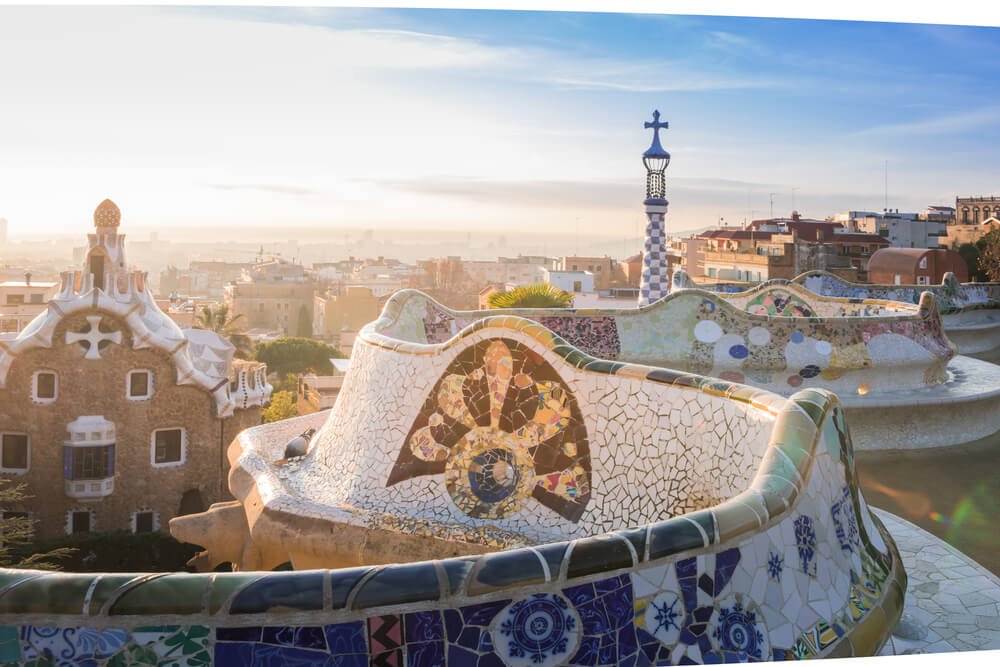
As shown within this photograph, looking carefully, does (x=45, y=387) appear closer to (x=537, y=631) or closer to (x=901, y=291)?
(x=901, y=291)

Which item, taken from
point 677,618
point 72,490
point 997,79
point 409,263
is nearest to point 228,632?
point 677,618

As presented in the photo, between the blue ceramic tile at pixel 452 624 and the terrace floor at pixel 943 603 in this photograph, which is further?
the terrace floor at pixel 943 603

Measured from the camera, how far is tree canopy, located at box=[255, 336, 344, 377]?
2925cm

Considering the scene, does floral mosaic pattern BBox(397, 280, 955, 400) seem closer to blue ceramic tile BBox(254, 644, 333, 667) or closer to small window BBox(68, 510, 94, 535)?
blue ceramic tile BBox(254, 644, 333, 667)

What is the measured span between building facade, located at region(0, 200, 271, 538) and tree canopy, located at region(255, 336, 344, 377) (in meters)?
14.3

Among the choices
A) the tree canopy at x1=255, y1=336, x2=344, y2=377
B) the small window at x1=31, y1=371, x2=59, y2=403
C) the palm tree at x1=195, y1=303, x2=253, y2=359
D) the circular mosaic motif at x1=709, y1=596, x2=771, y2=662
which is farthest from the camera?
the tree canopy at x1=255, y1=336, x2=344, y2=377

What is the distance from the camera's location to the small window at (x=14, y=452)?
534 inches

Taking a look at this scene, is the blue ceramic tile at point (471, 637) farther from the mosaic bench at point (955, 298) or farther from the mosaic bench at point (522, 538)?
the mosaic bench at point (955, 298)

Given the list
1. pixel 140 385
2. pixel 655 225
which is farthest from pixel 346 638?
pixel 140 385

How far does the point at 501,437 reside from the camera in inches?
194

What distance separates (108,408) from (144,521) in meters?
1.85

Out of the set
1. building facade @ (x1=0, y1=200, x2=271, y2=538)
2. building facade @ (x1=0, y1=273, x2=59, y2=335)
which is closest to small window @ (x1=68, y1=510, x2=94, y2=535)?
building facade @ (x1=0, y1=200, x2=271, y2=538)

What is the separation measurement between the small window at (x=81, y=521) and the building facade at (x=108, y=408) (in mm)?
15

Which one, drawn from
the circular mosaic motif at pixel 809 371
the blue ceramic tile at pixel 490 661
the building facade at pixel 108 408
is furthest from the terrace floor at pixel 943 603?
the building facade at pixel 108 408
